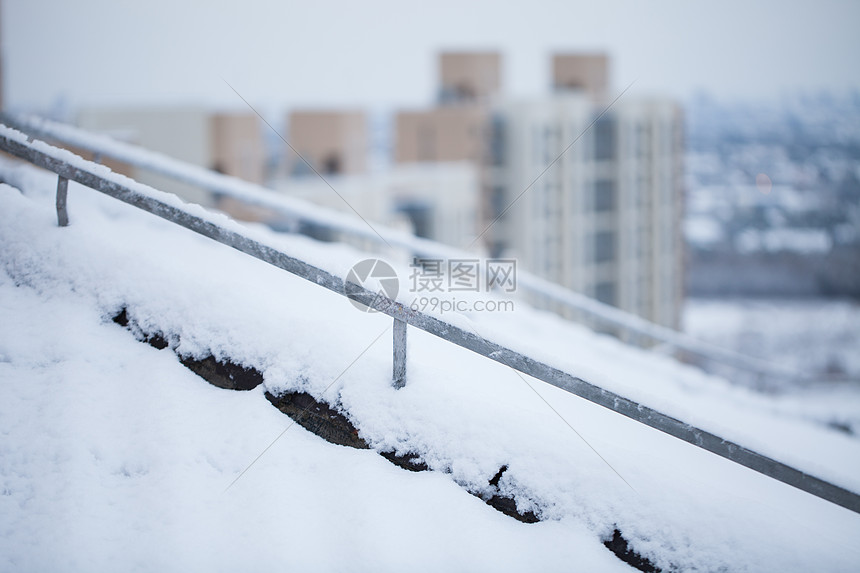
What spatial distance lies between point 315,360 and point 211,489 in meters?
0.64

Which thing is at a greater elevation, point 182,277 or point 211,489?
point 182,277

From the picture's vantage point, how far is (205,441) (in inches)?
103

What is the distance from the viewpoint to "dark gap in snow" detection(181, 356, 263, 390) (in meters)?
2.86

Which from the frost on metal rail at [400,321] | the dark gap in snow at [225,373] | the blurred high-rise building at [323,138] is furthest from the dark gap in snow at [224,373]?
the blurred high-rise building at [323,138]

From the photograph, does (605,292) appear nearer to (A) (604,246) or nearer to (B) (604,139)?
(A) (604,246)

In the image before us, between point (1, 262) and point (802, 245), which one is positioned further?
point (802, 245)

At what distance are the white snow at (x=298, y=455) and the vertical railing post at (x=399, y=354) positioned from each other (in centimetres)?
6

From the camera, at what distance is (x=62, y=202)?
10.7ft

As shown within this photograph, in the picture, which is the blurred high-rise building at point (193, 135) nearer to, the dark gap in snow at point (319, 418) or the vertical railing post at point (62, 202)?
the vertical railing post at point (62, 202)

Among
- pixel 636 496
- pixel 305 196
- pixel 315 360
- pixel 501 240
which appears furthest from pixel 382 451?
pixel 501 240

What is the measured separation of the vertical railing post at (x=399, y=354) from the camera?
8.54ft

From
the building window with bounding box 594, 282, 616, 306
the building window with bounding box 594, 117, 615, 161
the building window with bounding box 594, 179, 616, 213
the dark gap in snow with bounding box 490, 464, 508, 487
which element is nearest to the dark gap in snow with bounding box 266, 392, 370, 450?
the dark gap in snow with bounding box 490, 464, 508, 487

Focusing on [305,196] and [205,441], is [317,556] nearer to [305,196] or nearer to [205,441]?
[205,441]

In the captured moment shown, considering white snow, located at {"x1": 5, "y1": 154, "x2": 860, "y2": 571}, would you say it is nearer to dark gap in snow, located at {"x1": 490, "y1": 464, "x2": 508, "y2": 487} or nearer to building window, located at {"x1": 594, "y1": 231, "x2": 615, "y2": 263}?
dark gap in snow, located at {"x1": 490, "y1": 464, "x2": 508, "y2": 487}
